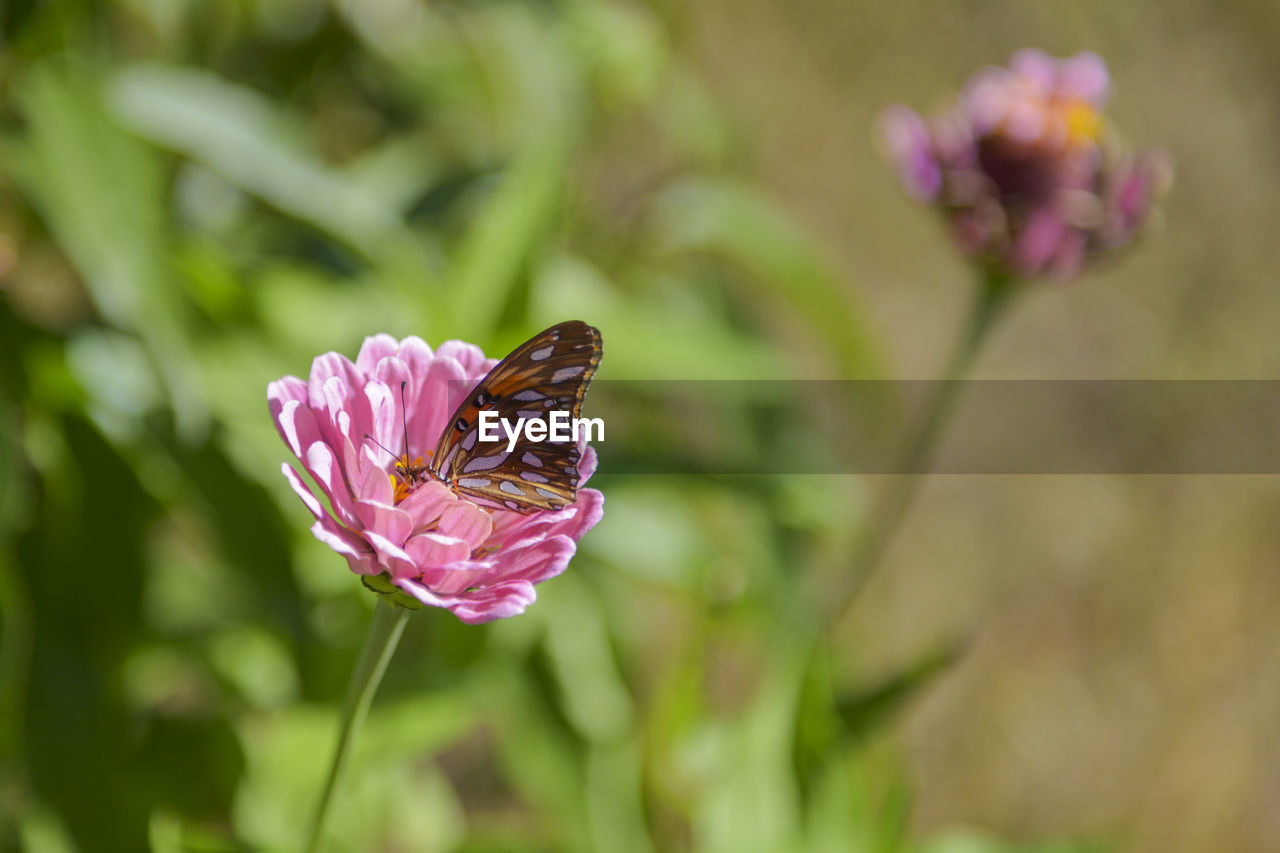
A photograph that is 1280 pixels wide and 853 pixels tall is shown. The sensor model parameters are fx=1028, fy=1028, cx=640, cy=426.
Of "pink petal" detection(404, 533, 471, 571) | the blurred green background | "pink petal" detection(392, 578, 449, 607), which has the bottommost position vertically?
the blurred green background

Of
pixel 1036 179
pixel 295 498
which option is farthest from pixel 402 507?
pixel 1036 179

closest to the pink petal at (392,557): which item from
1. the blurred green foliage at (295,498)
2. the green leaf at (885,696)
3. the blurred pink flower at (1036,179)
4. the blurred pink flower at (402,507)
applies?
the blurred pink flower at (402,507)

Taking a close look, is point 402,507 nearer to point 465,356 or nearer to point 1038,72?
point 465,356

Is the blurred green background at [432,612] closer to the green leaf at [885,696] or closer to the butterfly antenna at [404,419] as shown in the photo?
the green leaf at [885,696]

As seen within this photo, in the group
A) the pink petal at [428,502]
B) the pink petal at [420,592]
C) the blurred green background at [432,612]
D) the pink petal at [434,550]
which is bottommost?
the blurred green background at [432,612]

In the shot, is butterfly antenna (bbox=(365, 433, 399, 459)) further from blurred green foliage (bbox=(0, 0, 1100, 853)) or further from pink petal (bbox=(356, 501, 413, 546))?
blurred green foliage (bbox=(0, 0, 1100, 853))

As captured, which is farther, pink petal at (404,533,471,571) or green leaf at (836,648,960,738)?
green leaf at (836,648,960,738)

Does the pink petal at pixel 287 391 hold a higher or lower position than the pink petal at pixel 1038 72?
lower

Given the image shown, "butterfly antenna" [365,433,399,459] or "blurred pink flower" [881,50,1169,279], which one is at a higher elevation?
"blurred pink flower" [881,50,1169,279]

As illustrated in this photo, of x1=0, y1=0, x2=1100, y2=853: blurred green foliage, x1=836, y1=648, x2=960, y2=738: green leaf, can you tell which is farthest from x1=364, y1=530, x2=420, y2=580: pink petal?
x1=836, y1=648, x2=960, y2=738: green leaf
